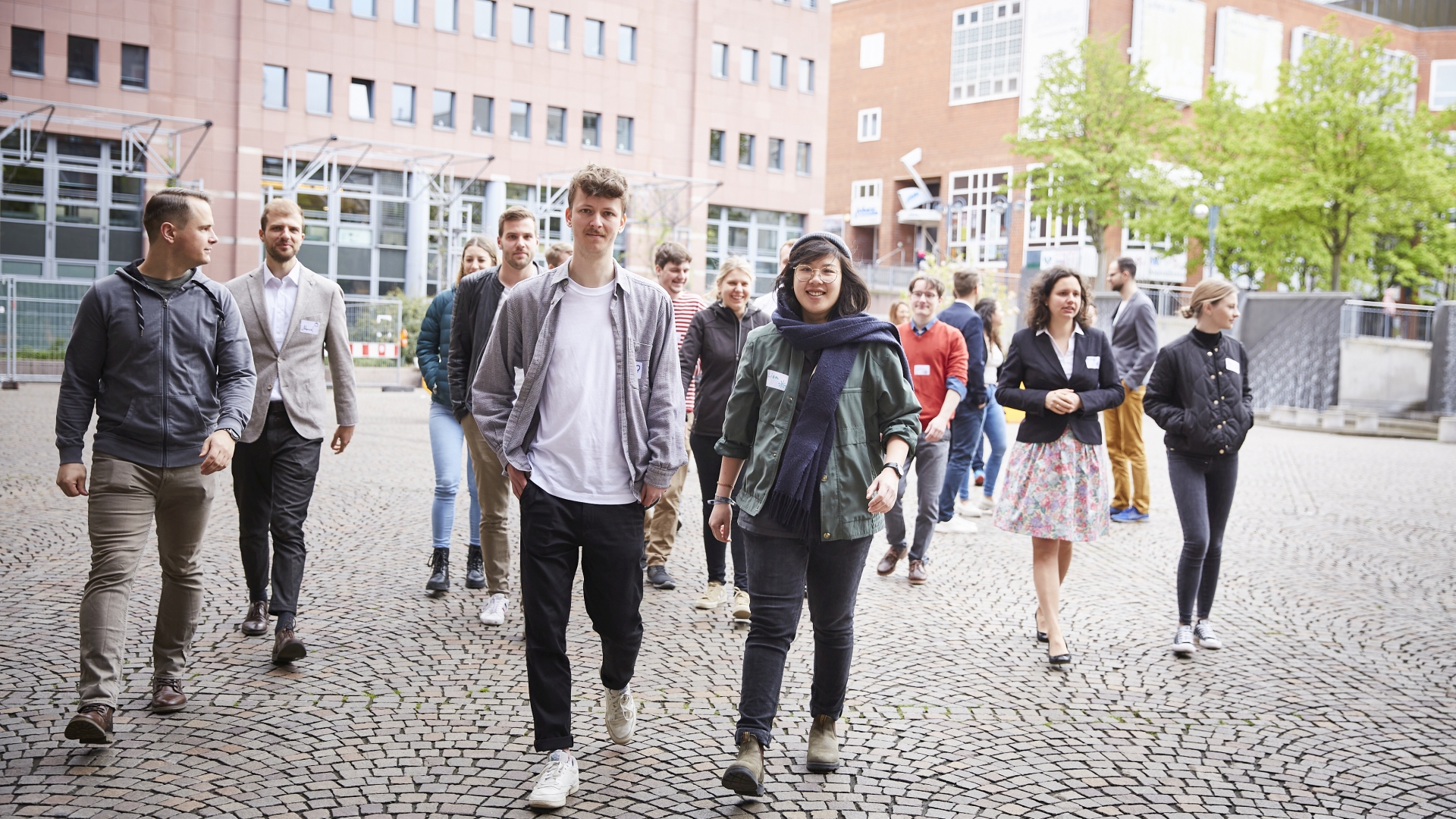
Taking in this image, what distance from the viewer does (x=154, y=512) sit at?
470 cm

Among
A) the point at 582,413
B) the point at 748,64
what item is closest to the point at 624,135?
the point at 748,64

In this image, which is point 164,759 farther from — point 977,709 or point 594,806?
point 977,709

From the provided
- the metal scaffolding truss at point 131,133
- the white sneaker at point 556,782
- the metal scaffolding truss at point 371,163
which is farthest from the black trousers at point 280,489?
the metal scaffolding truss at point 371,163

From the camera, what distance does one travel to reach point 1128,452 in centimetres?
1077

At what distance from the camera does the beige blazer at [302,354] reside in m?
5.54

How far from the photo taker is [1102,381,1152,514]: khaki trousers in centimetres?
1067

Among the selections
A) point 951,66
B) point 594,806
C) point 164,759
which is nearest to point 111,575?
point 164,759

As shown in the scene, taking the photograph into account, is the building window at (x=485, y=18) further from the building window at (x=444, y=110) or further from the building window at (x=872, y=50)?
the building window at (x=872, y=50)

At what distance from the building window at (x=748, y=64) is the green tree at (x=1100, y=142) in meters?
11.6

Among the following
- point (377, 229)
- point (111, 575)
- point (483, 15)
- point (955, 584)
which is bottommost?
point (955, 584)

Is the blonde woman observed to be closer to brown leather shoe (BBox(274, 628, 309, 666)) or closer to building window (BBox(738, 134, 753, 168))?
brown leather shoe (BBox(274, 628, 309, 666))

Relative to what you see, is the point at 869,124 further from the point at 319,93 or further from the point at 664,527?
the point at 664,527

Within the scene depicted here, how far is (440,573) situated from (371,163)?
3563 centimetres

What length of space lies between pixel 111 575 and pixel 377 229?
37.9m
